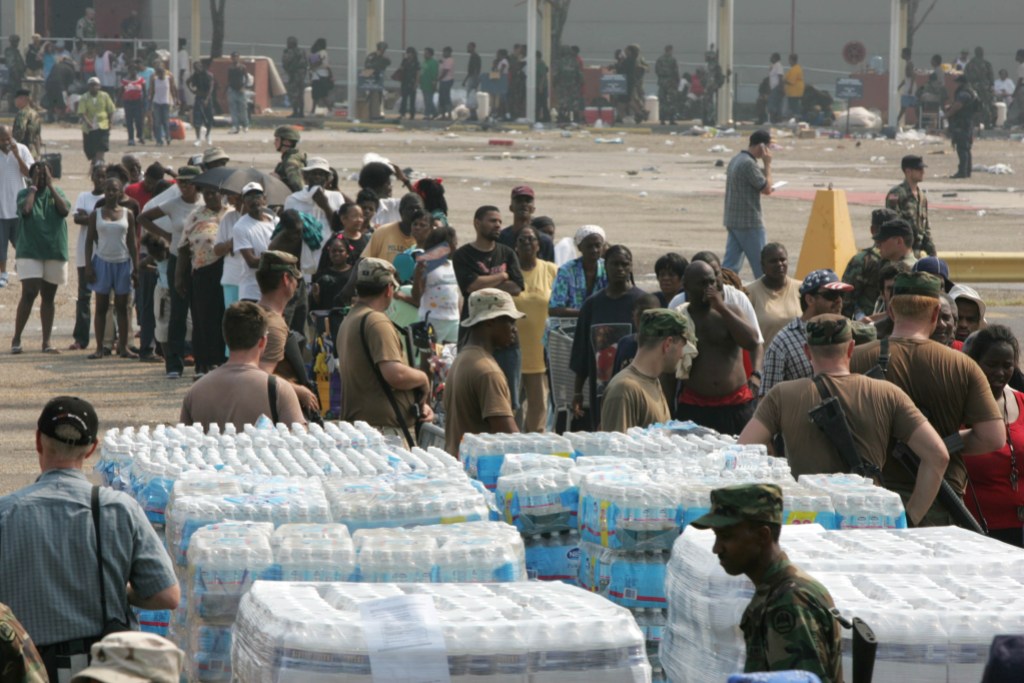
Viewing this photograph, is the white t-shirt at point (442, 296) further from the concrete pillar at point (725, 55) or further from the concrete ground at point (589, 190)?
the concrete pillar at point (725, 55)

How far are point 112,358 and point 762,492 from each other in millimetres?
12512

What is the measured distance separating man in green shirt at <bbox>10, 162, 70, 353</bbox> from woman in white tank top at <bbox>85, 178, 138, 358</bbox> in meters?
0.57

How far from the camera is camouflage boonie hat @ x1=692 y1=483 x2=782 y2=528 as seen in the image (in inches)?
174

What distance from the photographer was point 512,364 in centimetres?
1104

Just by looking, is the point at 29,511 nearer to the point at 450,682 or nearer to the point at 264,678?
the point at 264,678

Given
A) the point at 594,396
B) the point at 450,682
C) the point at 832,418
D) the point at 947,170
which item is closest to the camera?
the point at 450,682

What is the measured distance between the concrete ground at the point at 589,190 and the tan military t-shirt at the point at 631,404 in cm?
482

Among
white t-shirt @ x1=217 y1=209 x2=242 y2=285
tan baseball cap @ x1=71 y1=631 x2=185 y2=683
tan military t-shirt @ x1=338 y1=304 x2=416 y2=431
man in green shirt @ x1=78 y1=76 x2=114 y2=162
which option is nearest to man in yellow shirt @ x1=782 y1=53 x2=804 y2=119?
man in green shirt @ x1=78 y1=76 x2=114 y2=162

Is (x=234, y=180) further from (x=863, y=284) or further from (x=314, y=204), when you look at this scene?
(x=863, y=284)

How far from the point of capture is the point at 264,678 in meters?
4.41

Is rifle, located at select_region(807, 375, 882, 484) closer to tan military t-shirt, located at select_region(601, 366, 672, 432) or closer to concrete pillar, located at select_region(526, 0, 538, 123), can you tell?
tan military t-shirt, located at select_region(601, 366, 672, 432)

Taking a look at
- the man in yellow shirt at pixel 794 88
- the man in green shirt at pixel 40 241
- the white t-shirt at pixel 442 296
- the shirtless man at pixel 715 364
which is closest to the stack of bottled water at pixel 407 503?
the shirtless man at pixel 715 364

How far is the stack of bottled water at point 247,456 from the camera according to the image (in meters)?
6.12

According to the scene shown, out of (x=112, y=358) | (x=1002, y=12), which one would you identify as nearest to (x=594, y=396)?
(x=112, y=358)
